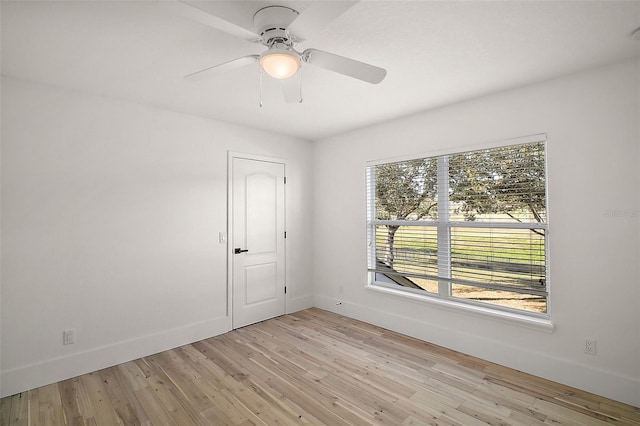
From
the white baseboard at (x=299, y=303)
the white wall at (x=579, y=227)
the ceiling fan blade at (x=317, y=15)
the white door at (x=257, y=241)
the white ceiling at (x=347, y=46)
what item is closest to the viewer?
the ceiling fan blade at (x=317, y=15)

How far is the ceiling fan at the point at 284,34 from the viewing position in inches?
54.1

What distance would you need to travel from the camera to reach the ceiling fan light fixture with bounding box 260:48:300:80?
1.66m

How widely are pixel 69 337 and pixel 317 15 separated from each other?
10.6 feet

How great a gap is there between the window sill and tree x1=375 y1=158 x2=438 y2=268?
0.53 m

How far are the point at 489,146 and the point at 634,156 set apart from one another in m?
1.00

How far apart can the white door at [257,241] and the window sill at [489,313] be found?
1.52 m

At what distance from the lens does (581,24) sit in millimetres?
1880

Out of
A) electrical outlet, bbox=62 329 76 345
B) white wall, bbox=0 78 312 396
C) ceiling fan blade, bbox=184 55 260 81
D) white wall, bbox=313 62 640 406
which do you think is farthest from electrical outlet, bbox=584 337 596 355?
electrical outlet, bbox=62 329 76 345

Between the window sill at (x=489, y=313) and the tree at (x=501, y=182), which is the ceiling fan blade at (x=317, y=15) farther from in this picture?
the window sill at (x=489, y=313)

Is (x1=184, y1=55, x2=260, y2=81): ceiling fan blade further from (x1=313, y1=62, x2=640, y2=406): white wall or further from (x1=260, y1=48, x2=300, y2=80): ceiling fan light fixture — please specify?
(x1=313, y1=62, x2=640, y2=406): white wall

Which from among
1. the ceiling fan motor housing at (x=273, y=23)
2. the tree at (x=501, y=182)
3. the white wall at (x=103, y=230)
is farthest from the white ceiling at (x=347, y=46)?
the tree at (x=501, y=182)

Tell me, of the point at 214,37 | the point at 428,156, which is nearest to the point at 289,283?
the point at 428,156

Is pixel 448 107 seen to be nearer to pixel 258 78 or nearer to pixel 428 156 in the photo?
pixel 428 156

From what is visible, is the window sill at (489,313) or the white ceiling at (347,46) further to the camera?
the window sill at (489,313)
